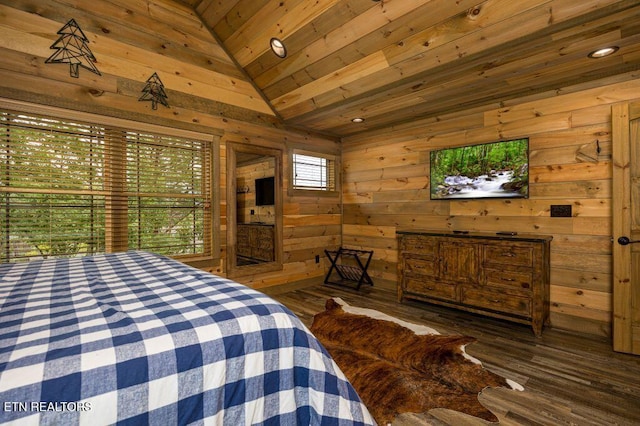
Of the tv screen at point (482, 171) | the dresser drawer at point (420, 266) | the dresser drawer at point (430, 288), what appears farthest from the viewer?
the dresser drawer at point (420, 266)

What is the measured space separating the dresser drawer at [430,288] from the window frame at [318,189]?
1.83 metres

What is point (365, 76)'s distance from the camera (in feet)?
10.4

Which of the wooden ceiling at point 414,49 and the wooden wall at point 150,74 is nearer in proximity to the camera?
the wooden ceiling at point 414,49

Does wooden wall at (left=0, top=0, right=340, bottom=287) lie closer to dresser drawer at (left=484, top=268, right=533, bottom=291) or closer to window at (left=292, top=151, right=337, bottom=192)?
window at (left=292, top=151, right=337, bottom=192)

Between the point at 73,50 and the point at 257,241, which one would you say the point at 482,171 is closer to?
the point at 257,241

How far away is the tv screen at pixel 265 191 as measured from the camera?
5277 mm

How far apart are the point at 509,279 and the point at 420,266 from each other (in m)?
0.92

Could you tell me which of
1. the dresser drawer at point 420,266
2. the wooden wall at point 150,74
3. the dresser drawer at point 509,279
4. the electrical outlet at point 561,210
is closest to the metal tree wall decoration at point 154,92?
the wooden wall at point 150,74

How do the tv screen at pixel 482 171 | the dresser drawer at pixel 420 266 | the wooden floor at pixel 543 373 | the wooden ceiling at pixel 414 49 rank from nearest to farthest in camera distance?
the wooden floor at pixel 543 373, the wooden ceiling at pixel 414 49, the tv screen at pixel 482 171, the dresser drawer at pixel 420 266

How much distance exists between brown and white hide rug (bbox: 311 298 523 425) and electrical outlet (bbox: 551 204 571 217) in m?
1.52

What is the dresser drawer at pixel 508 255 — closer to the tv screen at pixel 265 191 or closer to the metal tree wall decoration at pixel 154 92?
the tv screen at pixel 265 191

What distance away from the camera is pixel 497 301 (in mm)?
3086

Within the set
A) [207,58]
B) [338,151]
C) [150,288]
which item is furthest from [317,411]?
[338,151]

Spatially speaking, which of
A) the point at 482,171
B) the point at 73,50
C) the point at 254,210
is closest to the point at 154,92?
the point at 73,50
